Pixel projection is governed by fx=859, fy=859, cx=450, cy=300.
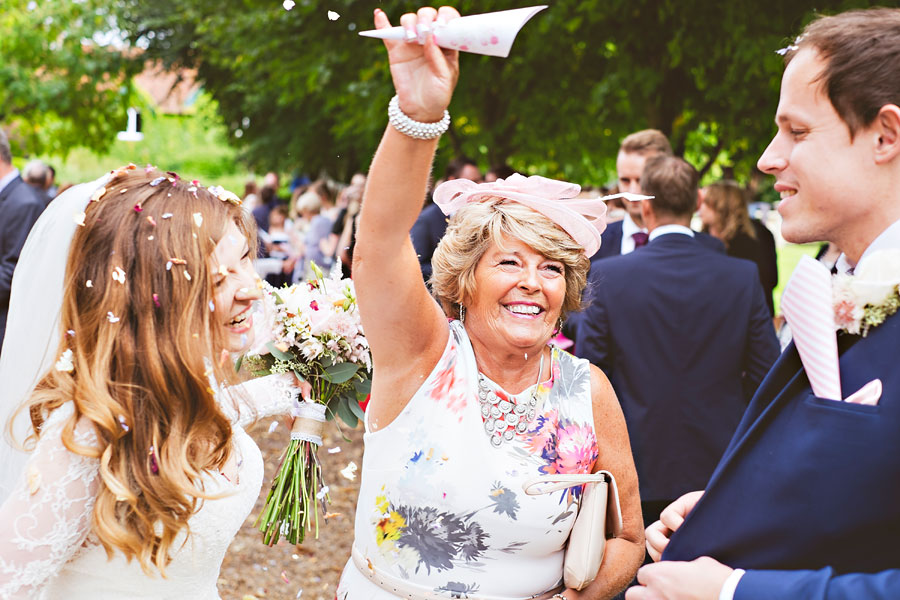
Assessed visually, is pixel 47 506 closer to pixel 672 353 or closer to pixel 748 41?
pixel 672 353

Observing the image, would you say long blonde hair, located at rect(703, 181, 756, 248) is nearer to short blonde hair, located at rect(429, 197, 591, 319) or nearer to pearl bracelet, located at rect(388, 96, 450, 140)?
short blonde hair, located at rect(429, 197, 591, 319)

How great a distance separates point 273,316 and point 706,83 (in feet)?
19.7

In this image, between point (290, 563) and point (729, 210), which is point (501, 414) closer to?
point (290, 563)

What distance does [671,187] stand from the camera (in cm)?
452

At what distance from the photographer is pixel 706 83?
7812 mm

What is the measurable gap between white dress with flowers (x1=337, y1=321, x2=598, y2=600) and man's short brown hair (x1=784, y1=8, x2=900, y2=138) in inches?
49.0

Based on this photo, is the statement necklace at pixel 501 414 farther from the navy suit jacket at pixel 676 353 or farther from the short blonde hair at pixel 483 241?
the navy suit jacket at pixel 676 353

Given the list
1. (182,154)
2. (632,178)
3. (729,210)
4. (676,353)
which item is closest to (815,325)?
(676,353)

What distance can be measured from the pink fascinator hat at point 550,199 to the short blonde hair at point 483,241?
1.1 inches

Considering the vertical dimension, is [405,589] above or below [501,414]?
below

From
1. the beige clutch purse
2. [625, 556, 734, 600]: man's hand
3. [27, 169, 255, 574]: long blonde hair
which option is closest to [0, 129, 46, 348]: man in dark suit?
[27, 169, 255, 574]: long blonde hair

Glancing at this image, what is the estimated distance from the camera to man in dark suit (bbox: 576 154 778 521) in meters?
4.28

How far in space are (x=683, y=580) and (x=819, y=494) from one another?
307 mm

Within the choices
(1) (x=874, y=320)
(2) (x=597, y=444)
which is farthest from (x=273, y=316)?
(1) (x=874, y=320)
